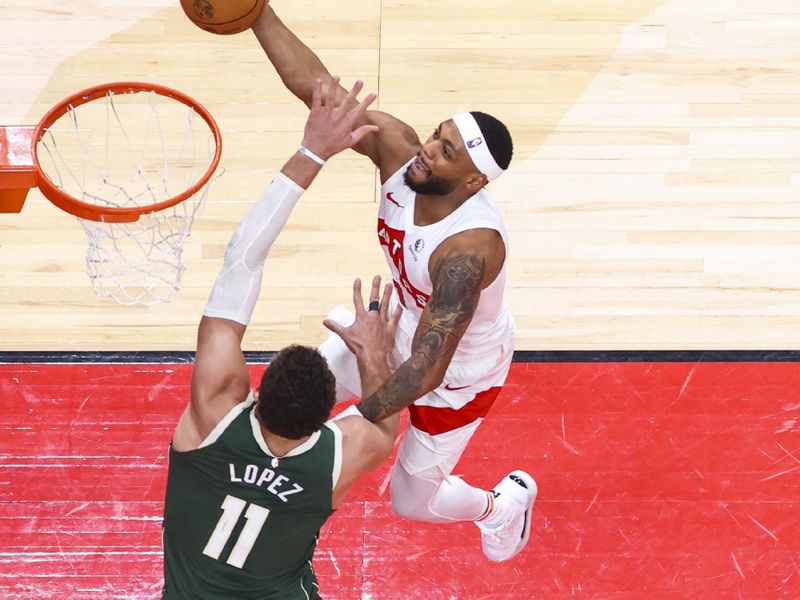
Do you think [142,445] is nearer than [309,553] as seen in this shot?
No

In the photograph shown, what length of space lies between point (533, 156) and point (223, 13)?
2690 millimetres

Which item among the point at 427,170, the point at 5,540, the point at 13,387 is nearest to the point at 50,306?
the point at 13,387

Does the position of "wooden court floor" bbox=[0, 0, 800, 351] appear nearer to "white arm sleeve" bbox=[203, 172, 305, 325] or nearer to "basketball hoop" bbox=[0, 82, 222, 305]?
"basketball hoop" bbox=[0, 82, 222, 305]

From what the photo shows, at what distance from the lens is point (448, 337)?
3816 millimetres

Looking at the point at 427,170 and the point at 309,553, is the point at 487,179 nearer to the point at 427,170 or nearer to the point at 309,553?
the point at 427,170

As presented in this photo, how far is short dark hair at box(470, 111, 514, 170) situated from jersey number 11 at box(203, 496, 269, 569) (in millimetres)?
1546

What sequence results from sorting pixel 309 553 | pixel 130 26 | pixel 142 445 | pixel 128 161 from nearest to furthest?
pixel 309 553
pixel 142 445
pixel 128 161
pixel 130 26

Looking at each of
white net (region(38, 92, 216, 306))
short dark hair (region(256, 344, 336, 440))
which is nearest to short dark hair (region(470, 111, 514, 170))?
short dark hair (region(256, 344, 336, 440))

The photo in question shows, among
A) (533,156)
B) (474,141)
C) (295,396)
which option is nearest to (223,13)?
(474,141)

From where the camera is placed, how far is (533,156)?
6324mm

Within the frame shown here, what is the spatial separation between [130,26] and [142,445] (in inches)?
114

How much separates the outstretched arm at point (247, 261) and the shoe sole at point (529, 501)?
1834mm

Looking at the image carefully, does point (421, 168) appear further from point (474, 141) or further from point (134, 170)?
point (134, 170)

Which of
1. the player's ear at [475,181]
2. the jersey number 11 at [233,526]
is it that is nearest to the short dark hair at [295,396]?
the jersey number 11 at [233,526]
